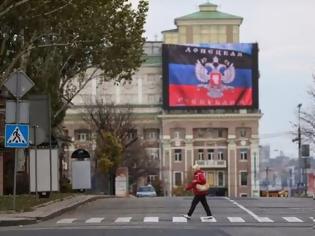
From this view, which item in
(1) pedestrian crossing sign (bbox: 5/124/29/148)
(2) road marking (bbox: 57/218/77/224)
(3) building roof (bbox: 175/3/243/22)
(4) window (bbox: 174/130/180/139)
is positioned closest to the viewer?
(2) road marking (bbox: 57/218/77/224)

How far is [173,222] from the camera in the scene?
21.6 meters

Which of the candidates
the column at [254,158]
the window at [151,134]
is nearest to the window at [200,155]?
the window at [151,134]

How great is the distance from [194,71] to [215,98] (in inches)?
241

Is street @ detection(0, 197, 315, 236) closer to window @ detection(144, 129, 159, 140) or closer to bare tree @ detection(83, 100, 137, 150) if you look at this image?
bare tree @ detection(83, 100, 137, 150)

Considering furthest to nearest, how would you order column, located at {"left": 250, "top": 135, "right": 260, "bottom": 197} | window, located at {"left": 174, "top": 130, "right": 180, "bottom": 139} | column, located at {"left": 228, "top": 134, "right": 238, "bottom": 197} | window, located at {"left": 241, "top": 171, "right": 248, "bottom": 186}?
window, located at {"left": 241, "top": 171, "right": 248, "bottom": 186}, window, located at {"left": 174, "top": 130, "right": 180, "bottom": 139}, column, located at {"left": 228, "top": 134, "right": 238, "bottom": 197}, column, located at {"left": 250, "top": 135, "right": 260, "bottom": 197}

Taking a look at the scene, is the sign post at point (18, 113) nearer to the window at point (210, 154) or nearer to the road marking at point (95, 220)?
the road marking at point (95, 220)

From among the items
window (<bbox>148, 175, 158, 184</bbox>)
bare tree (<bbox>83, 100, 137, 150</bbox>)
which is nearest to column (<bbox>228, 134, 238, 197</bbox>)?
window (<bbox>148, 175, 158, 184</bbox>)

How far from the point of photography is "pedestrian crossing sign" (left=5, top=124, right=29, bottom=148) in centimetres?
2350

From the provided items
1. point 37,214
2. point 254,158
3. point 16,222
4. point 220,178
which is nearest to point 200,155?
point 220,178

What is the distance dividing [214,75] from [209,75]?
0.93 m

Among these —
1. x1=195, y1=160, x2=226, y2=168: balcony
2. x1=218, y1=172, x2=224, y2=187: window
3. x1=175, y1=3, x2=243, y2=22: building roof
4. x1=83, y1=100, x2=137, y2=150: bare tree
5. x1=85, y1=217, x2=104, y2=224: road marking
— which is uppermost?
x1=175, y1=3, x2=243, y2=22: building roof

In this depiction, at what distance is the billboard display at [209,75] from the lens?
411 ft

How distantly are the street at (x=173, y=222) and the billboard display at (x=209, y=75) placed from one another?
318 feet

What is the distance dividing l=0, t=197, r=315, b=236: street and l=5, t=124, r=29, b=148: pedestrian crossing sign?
7.66ft
